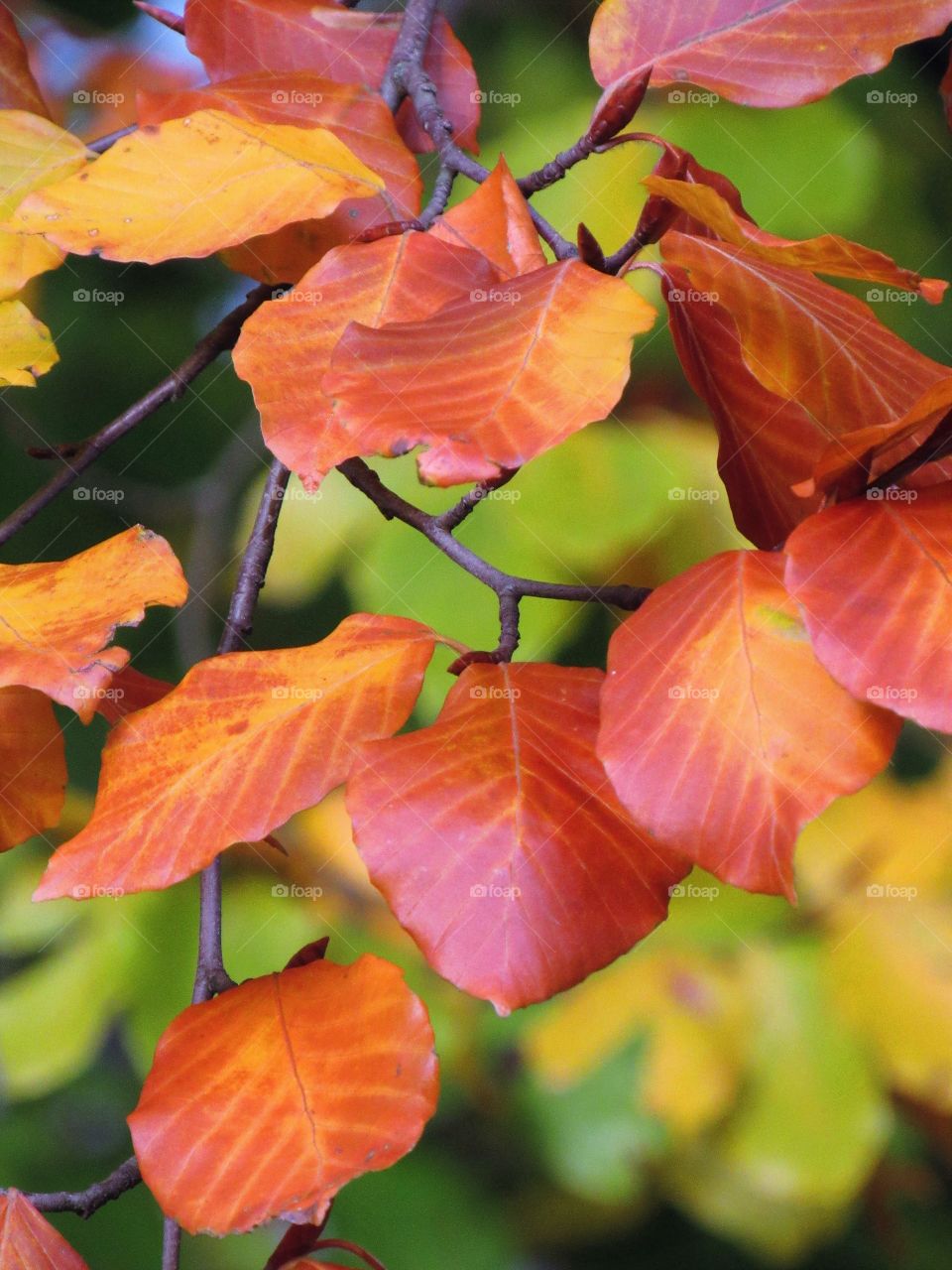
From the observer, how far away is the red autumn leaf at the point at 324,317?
22cm

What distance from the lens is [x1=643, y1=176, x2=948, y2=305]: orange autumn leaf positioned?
0.20m

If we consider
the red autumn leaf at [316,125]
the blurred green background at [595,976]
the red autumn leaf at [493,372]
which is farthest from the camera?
the blurred green background at [595,976]

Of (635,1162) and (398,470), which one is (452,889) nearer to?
(398,470)

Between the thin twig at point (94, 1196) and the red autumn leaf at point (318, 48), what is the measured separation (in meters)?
0.29

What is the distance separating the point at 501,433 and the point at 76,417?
0.44 meters

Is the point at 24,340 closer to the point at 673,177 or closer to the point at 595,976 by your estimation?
the point at 673,177

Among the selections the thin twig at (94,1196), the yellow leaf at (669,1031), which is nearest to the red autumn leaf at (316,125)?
the thin twig at (94,1196)

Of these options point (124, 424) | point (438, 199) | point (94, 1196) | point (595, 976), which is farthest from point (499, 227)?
point (595, 976)

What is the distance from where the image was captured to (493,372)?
20cm

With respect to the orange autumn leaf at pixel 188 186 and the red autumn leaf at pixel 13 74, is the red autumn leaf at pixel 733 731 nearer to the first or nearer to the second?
the orange autumn leaf at pixel 188 186

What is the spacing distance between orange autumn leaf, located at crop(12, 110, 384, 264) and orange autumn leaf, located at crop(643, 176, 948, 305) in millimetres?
91

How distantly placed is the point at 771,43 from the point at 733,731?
0.18 m

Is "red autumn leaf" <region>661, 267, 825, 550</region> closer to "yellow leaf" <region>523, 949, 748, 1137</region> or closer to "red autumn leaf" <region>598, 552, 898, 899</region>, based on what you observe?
"red autumn leaf" <region>598, 552, 898, 899</region>

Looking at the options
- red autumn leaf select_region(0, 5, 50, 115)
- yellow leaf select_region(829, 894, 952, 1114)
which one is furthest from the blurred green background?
red autumn leaf select_region(0, 5, 50, 115)
